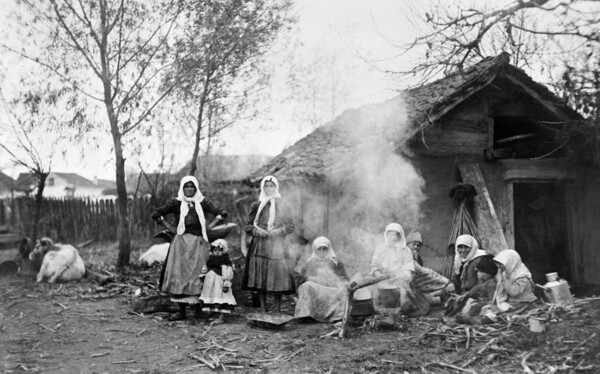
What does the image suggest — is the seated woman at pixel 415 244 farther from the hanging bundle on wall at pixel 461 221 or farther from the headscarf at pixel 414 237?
the hanging bundle on wall at pixel 461 221

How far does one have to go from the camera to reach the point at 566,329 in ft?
17.1

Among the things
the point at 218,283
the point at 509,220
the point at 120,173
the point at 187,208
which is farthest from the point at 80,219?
the point at 509,220

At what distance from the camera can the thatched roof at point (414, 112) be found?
26.4ft

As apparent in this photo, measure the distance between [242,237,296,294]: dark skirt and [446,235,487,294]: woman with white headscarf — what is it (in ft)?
7.27

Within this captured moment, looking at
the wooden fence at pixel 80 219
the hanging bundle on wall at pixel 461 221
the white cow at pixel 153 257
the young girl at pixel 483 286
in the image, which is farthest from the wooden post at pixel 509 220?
the wooden fence at pixel 80 219

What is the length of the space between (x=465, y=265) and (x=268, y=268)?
270 centimetres

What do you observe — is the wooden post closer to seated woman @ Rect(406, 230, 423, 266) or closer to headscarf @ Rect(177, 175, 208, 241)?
seated woman @ Rect(406, 230, 423, 266)

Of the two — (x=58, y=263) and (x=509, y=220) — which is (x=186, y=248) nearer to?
(x=58, y=263)

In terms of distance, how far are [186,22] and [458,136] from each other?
678 cm

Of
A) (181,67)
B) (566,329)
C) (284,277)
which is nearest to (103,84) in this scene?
(181,67)

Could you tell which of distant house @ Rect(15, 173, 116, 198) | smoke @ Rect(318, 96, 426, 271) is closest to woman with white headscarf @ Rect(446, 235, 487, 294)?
smoke @ Rect(318, 96, 426, 271)

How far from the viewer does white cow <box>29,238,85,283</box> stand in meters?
10.3

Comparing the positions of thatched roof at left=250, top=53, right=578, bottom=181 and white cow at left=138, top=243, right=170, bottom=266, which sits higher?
thatched roof at left=250, top=53, right=578, bottom=181

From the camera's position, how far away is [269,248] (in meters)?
7.27
